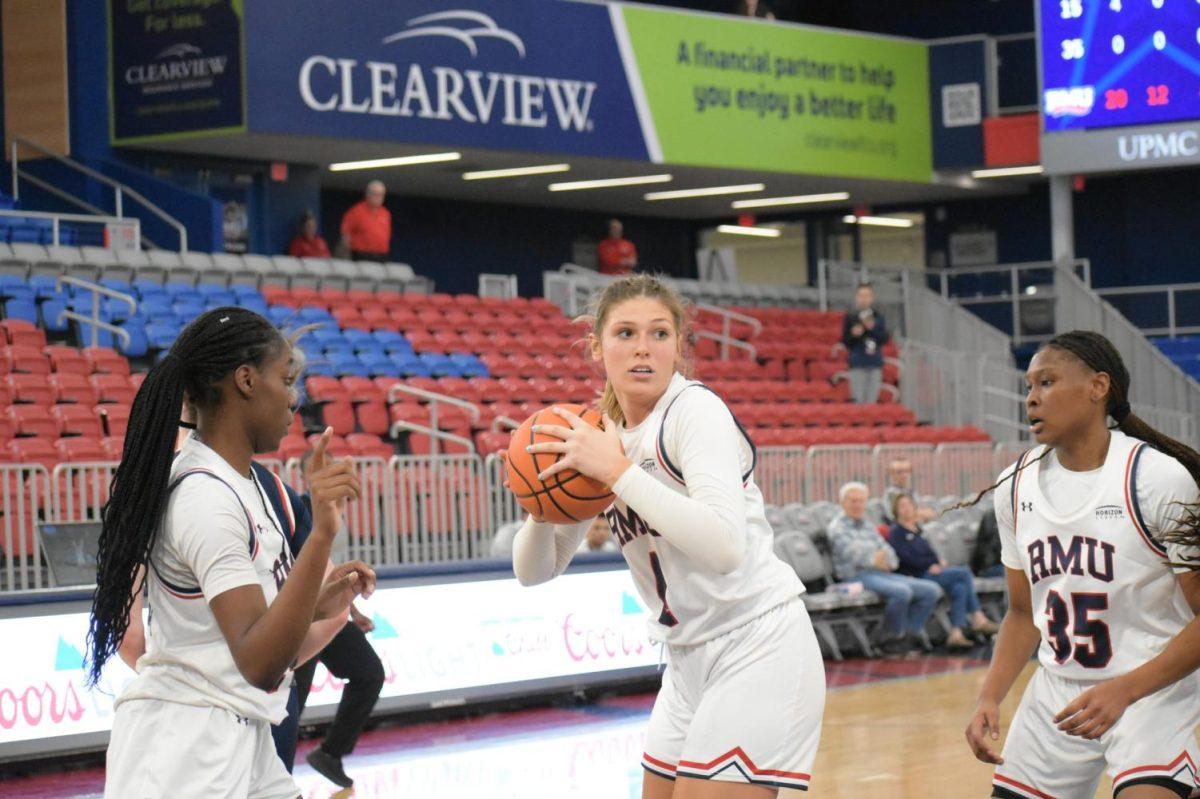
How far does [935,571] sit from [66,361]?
684 cm

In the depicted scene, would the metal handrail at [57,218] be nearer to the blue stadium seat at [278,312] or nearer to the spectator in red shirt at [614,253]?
the blue stadium seat at [278,312]

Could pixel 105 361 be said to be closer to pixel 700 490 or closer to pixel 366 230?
pixel 366 230

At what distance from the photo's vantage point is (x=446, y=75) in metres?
19.3

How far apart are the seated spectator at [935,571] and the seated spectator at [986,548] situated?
1.98 ft

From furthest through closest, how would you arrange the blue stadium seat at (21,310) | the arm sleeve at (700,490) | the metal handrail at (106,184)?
the metal handrail at (106,184), the blue stadium seat at (21,310), the arm sleeve at (700,490)

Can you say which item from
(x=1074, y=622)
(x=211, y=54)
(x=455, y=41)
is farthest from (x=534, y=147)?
(x=1074, y=622)

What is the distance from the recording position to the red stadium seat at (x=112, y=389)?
1318cm

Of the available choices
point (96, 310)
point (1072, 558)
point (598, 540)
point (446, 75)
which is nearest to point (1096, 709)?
point (1072, 558)

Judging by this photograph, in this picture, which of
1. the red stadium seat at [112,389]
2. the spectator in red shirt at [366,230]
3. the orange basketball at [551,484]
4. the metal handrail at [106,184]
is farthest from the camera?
the spectator in red shirt at [366,230]

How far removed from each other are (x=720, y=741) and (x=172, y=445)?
4.24ft

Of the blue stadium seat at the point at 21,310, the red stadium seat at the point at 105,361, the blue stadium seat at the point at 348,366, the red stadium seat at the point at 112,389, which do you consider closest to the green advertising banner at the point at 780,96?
the blue stadium seat at the point at 348,366

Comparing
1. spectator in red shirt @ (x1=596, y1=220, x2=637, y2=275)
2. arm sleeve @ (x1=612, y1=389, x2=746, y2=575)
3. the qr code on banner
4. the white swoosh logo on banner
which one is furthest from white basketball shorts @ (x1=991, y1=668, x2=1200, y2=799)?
the qr code on banner

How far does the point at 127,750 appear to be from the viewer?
322cm

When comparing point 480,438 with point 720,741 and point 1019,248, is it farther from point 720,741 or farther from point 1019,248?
point 1019,248
